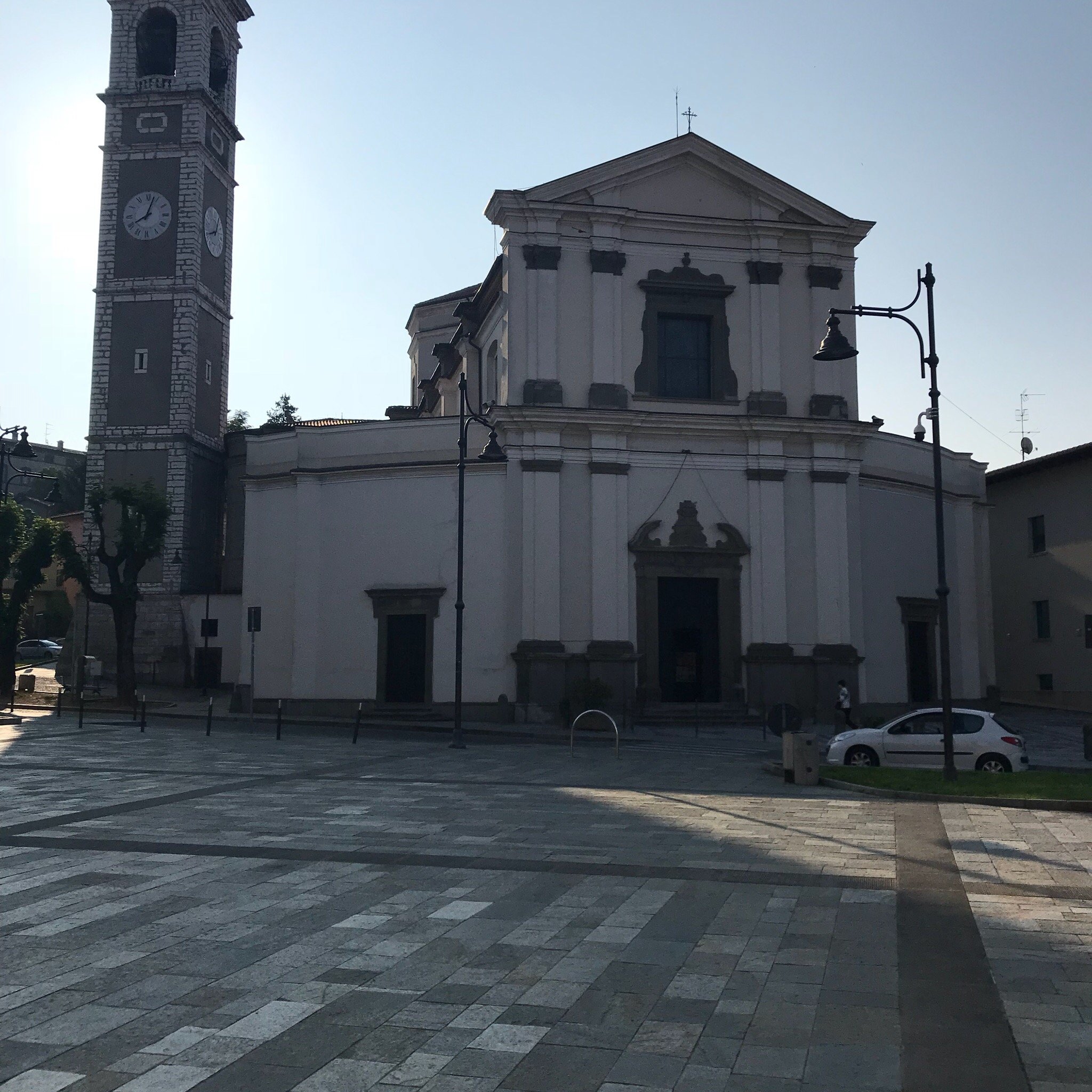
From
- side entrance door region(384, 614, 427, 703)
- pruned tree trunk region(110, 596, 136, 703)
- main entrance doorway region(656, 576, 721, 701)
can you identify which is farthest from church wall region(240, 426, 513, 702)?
main entrance doorway region(656, 576, 721, 701)

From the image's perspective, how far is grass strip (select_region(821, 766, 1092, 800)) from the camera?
1460 centimetres

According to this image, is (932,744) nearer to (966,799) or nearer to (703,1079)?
(966,799)

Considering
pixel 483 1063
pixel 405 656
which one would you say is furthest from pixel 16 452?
pixel 483 1063

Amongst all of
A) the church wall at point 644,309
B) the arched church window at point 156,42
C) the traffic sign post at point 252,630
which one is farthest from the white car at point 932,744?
the arched church window at point 156,42

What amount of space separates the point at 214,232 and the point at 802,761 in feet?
124

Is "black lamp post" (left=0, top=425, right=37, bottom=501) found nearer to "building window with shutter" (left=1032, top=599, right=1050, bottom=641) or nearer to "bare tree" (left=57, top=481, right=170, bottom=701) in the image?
"bare tree" (left=57, top=481, right=170, bottom=701)

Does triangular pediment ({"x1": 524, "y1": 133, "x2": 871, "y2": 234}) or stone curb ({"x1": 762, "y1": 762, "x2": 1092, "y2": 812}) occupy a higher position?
triangular pediment ({"x1": 524, "y1": 133, "x2": 871, "y2": 234})

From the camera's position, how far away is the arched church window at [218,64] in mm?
47125

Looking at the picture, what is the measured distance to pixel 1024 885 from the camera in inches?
364

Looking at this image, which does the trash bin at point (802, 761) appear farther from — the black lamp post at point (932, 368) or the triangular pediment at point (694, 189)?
the triangular pediment at point (694, 189)

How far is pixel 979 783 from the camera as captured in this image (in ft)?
52.5

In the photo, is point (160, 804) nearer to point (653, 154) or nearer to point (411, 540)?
point (411, 540)

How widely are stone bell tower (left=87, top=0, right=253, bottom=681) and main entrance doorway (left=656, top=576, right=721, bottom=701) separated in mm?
20248

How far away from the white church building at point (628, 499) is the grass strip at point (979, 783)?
44.6 feet
